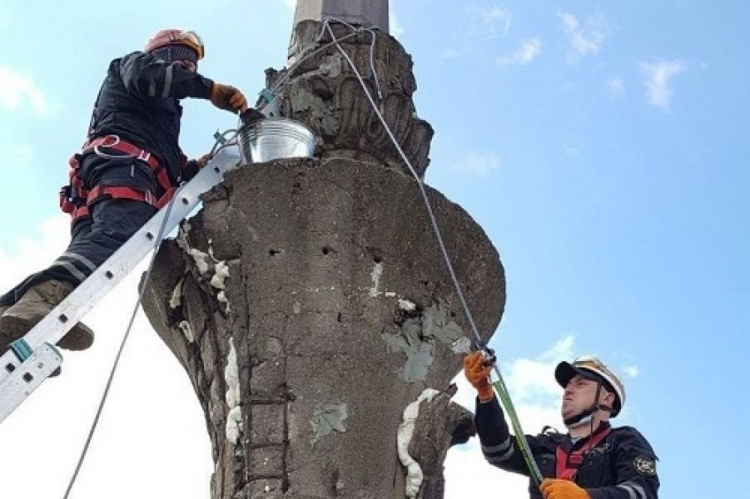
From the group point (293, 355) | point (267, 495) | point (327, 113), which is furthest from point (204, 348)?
point (327, 113)

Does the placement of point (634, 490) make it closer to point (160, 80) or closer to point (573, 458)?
point (573, 458)

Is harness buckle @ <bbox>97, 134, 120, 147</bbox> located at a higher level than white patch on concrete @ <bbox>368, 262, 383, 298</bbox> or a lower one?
higher

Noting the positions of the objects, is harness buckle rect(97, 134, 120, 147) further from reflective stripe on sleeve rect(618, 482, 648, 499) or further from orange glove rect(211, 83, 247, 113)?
reflective stripe on sleeve rect(618, 482, 648, 499)

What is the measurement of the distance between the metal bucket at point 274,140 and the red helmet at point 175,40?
104 centimetres

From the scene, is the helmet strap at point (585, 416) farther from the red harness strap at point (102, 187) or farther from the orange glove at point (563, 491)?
the red harness strap at point (102, 187)

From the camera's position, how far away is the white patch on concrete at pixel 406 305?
5.90 m

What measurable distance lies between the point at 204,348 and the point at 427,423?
1220 millimetres

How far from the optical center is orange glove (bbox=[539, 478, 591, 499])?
481 cm

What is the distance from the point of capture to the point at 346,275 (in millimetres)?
5875

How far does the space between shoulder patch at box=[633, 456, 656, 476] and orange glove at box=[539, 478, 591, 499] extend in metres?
0.45

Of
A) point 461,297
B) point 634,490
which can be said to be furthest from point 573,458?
point 461,297

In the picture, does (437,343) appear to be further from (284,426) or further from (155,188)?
(155,188)

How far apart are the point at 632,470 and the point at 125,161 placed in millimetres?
3224

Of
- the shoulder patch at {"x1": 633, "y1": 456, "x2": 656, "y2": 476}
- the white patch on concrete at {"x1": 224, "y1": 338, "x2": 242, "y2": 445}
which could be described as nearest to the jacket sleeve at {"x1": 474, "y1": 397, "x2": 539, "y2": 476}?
the shoulder patch at {"x1": 633, "y1": 456, "x2": 656, "y2": 476}
